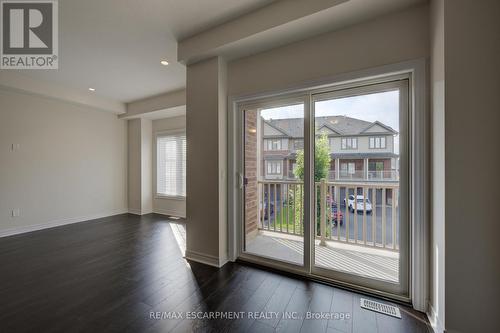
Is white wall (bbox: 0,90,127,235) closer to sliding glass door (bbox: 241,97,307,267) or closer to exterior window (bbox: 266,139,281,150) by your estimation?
sliding glass door (bbox: 241,97,307,267)

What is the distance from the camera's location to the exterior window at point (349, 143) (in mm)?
2150

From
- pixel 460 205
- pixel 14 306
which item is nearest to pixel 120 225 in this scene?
pixel 14 306

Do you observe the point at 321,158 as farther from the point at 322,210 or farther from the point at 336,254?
the point at 336,254

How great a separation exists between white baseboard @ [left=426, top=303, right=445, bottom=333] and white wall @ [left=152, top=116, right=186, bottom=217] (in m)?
4.45

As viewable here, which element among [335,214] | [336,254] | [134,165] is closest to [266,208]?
[335,214]

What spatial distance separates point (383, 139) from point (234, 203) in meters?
1.79

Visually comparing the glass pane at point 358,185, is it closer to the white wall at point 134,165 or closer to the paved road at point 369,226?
the paved road at point 369,226

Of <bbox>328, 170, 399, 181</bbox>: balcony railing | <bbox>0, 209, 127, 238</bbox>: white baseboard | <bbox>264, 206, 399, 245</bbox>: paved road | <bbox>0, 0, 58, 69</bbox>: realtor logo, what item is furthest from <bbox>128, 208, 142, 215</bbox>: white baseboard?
<bbox>328, 170, 399, 181</bbox>: balcony railing

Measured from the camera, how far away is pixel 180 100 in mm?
4277

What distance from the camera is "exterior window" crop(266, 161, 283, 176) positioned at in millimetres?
2563

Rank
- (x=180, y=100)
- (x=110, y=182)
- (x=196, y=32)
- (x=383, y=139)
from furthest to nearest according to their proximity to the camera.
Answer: (x=110, y=182) < (x=180, y=100) < (x=196, y=32) < (x=383, y=139)

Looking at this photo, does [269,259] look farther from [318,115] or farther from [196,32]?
[196,32]

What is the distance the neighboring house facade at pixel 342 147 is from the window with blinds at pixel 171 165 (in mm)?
3012

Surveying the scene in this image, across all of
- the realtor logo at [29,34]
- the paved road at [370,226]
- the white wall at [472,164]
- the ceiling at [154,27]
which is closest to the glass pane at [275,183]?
the paved road at [370,226]
